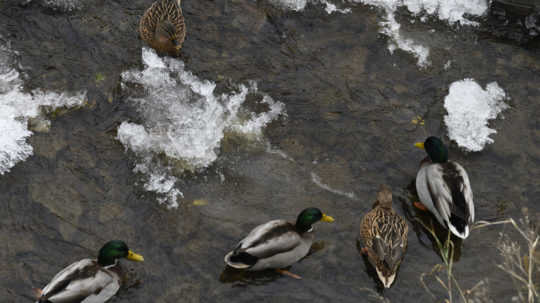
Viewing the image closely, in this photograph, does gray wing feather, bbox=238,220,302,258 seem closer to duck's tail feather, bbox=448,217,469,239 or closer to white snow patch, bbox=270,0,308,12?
duck's tail feather, bbox=448,217,469,239

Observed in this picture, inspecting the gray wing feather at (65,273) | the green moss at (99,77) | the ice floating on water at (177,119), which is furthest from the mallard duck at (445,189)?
the green moss at (99,77)

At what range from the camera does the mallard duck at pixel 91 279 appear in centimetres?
445

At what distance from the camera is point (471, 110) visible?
6.20 m

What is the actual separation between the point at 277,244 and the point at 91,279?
5.15 feet

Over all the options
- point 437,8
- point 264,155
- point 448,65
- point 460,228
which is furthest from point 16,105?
point 437,8

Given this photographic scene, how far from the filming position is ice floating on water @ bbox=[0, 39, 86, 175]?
5.44m

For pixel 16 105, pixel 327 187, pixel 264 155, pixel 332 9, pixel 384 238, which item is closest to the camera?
pixel 384 238

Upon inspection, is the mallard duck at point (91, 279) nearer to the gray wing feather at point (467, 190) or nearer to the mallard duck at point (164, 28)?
the mallard duck at point (164, 28)

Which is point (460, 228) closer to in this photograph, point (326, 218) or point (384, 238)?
point (384, 238)

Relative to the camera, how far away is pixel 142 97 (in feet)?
19.8

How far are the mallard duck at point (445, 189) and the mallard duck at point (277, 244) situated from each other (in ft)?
3.26

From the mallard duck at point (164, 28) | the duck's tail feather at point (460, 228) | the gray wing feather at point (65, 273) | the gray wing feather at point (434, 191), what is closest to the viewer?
the gray wing feather at point (65, 273)

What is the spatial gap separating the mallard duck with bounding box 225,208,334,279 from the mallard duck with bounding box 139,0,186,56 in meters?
2.48

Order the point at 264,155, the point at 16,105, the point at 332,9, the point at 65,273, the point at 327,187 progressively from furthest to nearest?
the point at 332,9 → the point at 16,105 → the point at 264,155 → the point at 327,187 → the point at 65,273
